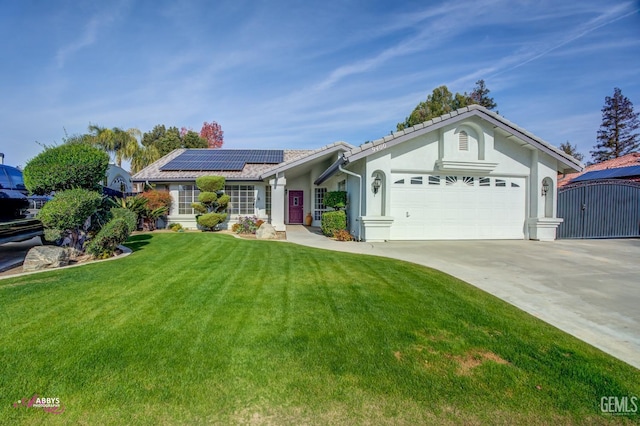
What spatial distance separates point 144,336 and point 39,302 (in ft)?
7.30

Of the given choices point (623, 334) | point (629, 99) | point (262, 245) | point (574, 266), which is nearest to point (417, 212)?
point (574, 266)

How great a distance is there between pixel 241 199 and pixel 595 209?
17060 mm

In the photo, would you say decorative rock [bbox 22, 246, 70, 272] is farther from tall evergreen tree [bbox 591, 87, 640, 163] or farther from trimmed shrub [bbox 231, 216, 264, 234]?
tall evergreen tree [bbox 591, 87, 640, 163]

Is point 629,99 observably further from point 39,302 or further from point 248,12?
point 39,302

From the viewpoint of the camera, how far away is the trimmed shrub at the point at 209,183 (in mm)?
15250

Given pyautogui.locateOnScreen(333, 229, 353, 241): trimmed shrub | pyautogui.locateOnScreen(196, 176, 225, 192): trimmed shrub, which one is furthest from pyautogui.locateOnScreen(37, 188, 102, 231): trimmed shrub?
pyautogui.locateOnScreen(196, 176, 225, 192): trimmed shrub

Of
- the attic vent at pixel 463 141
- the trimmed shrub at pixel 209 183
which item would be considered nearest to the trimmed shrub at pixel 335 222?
the attic vent at pixel 463 141

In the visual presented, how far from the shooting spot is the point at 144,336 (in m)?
3.47

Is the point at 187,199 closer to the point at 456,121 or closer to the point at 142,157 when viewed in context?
the point at 456,121

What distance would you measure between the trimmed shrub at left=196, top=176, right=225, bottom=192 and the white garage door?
888 cm

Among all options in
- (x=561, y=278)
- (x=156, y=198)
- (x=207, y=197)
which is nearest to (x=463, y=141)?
(x=561, y=278)

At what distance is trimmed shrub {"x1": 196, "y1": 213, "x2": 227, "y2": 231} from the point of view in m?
14.9

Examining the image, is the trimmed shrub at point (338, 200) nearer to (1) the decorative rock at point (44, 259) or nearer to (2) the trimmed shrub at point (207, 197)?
(2) the trimmed shrub at point (207, 197)

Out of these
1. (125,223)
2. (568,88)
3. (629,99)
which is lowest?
(125,223)
